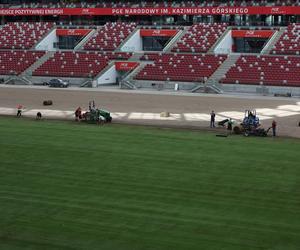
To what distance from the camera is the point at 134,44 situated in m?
88.1

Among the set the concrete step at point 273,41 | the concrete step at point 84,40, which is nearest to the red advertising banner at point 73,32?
the concrete step at point 84,40

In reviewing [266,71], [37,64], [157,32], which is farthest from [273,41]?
[37,64]

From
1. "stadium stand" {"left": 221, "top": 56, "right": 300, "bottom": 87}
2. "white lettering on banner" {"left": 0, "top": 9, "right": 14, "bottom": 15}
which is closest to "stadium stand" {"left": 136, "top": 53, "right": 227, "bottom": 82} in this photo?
"stadium stand" {"left": 221, "top": 56, "right": 300, "bottom": 87}

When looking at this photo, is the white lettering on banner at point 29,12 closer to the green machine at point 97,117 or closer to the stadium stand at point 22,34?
the stadium stand at point 22,34

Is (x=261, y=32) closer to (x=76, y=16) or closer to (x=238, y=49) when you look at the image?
(x=238, y=49)

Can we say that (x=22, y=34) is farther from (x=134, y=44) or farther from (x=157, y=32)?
(x=157, y=32)

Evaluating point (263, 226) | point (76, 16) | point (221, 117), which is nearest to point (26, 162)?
point (263, 226)

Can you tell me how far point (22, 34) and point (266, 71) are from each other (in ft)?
136

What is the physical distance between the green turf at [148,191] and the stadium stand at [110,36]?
42.6 meters

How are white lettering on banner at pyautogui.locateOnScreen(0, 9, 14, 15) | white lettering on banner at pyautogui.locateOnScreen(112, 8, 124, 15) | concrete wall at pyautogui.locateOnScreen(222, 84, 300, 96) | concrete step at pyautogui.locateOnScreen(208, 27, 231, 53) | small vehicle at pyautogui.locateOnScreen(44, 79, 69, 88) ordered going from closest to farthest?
concrete wall at pyautogui.locateOnScreen(222, 84, 300, 96), small vehicle at pyautogui.locateOnScreen(44, 79, 69, 88), concrete step at pyautogui.locateOnScreen(208, 27, 231, 53), white lettering on banner at pyautogui.locateOnScreen(112, 8, 124, 15), white lettering on banner at pyautogui.locateOnScreen(0, 9, 14, 15)

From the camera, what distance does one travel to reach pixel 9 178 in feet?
113

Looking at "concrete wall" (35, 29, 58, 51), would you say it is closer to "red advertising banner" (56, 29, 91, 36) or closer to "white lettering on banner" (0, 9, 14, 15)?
"red advertising banner" (56, 29, 91, 36)

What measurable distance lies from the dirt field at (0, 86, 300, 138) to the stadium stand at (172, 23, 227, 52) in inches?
537

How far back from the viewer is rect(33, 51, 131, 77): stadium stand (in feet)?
264
